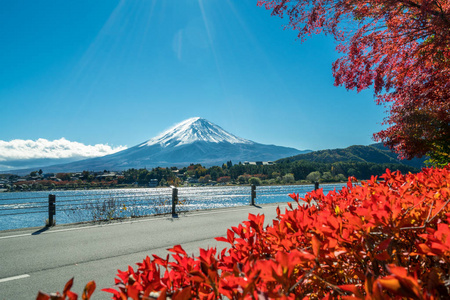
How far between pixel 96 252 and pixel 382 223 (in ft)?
18.8

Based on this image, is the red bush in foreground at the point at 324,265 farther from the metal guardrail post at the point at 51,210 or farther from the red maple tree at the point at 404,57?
the metal guardrail post at the point at 51,210

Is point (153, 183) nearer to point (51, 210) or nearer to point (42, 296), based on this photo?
point (51, 210)

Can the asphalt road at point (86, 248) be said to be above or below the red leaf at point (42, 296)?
below

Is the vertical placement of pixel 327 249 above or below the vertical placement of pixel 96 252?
above

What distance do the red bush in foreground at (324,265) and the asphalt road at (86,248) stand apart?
3219 mm

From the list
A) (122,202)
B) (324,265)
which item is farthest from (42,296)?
(122,202)

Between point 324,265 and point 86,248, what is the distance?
595cm

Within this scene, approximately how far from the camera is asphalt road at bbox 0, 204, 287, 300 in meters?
4.21

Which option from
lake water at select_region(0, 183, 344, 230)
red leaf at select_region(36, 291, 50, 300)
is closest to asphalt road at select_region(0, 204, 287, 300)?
lake water at select_region(0, 183, 344, 230)

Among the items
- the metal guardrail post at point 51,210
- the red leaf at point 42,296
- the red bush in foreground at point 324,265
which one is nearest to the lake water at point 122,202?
the metal guardrail post at point 51,210

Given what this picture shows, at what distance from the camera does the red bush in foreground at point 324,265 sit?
80 centimetres

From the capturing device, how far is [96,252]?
18.4 feet

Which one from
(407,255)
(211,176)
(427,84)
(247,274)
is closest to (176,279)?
(247,274)

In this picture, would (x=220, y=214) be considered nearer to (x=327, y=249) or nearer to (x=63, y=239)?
(x=63, y=239)
